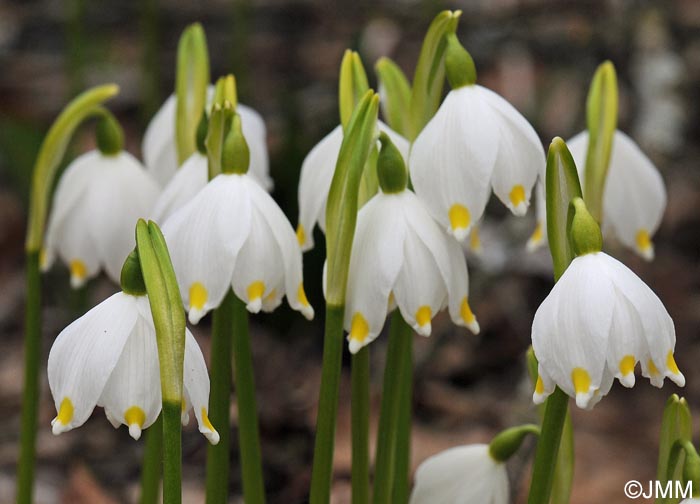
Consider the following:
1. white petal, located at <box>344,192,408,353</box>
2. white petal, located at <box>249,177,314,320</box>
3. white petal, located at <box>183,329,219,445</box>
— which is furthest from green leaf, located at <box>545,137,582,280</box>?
white petal, located at <box>183,329,219,445</box>

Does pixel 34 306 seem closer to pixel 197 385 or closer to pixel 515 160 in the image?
pixel 197 385

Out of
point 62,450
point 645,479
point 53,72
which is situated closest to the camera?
point 645,479

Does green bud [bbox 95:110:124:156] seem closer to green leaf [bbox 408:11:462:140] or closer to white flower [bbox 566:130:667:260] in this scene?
green leaf [bbox 408:11:462:140]

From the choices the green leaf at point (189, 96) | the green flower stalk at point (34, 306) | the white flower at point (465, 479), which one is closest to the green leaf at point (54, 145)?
the green flower stalk at point (34, 306)

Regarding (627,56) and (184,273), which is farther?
(627,56)

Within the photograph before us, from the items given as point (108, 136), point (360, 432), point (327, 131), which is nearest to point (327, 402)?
point (360, 432)

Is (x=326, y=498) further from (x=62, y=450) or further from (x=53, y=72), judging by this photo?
(x=53, y=72)

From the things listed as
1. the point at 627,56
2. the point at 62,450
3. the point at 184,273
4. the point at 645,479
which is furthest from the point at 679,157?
the point at 184,273

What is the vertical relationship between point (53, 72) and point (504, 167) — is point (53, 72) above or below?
above

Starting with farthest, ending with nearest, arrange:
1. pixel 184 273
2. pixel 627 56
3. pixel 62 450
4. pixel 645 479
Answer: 1. pixel 627 56
2. pixel 62 450
3. pixel 645 479
4. pixel 184 273
